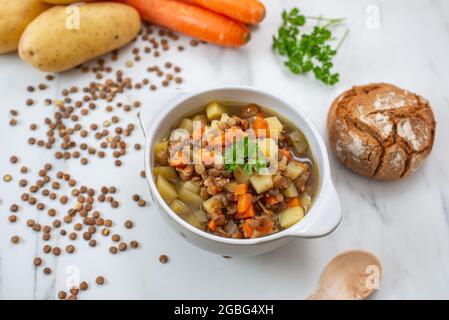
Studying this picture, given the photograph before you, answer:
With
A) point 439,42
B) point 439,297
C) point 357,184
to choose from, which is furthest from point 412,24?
point 439,297

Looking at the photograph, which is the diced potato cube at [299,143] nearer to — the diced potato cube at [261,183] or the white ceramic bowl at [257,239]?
the white ceramic bowl at [257,239]

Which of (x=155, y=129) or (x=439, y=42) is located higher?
(x=439, y=42)

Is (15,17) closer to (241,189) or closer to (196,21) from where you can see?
(196,21)

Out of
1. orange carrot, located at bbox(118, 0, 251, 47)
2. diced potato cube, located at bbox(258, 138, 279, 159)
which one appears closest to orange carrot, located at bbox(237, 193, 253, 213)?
diced potato cube, located at bbox(258, 138, 279, 159)

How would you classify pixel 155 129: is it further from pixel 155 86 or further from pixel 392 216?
pixel 392 216

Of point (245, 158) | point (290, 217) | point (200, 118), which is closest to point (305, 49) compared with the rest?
point (200, 118)

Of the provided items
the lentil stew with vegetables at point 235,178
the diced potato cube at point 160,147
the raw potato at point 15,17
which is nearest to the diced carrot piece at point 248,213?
the lentil stew with vegetables at point 235,178

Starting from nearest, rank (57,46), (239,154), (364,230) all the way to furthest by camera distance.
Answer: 1. (239,154)
2. (364,230)
3. (57,46)
